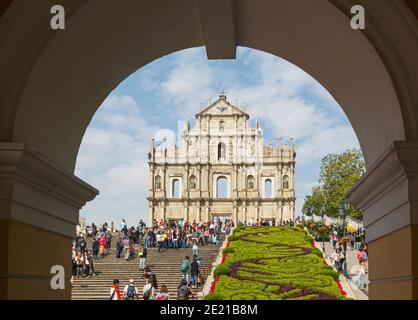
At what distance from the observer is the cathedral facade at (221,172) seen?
243 feet

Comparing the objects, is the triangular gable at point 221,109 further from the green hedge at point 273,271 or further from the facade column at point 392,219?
the facade column at point 392,219

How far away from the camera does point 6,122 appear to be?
5652 mm

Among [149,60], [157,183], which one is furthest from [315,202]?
[149,60]

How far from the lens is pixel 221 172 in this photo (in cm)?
7588

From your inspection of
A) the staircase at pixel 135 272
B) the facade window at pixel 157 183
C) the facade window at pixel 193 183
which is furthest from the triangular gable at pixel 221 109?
the staircase at pixel 135 272

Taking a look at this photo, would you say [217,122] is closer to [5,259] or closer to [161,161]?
[161,161]

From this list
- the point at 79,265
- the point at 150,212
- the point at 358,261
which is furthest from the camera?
the point at 150,212

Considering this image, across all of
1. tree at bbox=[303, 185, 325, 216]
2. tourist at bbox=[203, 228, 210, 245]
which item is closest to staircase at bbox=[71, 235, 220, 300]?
tourist at bbox=[203, 228, 210, 245]

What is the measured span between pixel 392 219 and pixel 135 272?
25.9m

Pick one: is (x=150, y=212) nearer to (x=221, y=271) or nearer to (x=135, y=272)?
(x=135, y=272)

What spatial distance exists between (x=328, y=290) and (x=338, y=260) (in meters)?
5.29

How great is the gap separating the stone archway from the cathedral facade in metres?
66.3

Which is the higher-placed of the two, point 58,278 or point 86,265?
point 58,278

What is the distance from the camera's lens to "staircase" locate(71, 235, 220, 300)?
1065 inches
